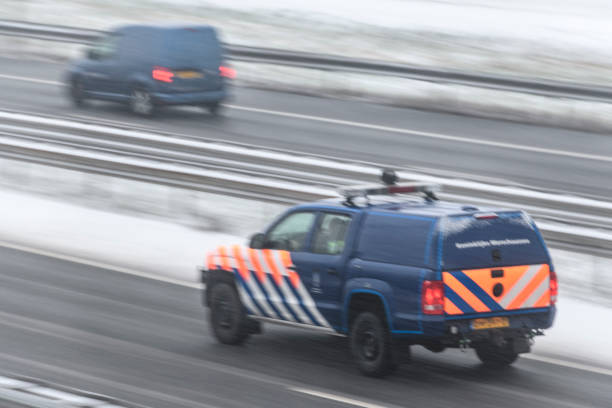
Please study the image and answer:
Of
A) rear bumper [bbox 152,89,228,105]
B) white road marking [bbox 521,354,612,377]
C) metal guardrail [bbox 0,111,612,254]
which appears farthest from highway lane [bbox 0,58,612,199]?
white road marking [bbox 521,354,612,377]

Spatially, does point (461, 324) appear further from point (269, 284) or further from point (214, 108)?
point (214, 108)

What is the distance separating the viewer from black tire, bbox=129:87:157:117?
24.4m

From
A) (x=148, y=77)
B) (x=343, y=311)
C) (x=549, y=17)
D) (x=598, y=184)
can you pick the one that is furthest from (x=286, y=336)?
(x=549, y=17)

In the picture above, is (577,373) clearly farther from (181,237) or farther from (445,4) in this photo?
(445,4)

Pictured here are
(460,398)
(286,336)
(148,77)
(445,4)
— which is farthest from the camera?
(445,4)

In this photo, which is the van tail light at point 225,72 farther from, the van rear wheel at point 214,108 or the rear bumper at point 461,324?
the rear bumper at point 461,324

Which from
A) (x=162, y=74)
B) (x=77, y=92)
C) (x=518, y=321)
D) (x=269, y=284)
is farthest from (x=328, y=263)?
(x=77, y=92)

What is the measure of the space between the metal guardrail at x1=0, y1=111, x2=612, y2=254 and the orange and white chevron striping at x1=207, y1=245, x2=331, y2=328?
287 cm

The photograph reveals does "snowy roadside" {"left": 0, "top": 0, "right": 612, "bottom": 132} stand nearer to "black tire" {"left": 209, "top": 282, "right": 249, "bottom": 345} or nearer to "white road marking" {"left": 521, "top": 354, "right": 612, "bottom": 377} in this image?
"white road marking" {"left": 521, "top": 354, "right": 612, "bottom": 377}

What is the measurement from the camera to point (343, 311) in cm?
1023

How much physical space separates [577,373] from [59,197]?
9837 mm

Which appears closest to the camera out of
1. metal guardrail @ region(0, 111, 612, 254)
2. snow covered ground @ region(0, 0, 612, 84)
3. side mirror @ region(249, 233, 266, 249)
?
side mirror @ region(249, 233, 266, 249)

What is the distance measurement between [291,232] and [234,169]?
27.1 ft

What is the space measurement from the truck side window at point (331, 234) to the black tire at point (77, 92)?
1582cm
